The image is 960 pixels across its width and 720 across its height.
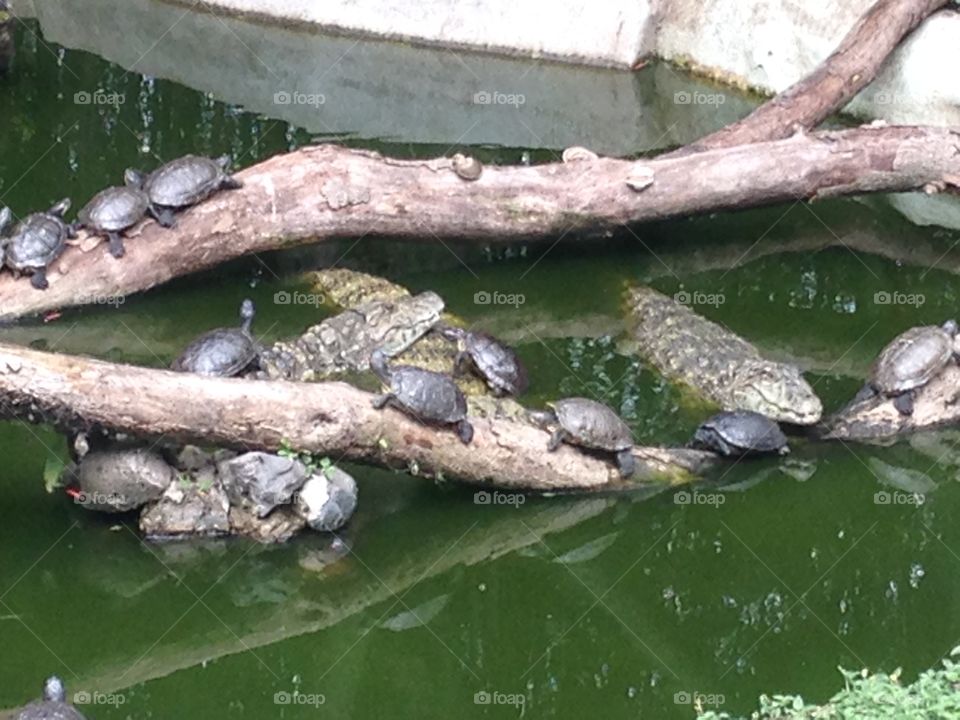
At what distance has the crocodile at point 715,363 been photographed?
25.5ft

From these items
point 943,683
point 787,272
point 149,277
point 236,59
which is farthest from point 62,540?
point 236,59

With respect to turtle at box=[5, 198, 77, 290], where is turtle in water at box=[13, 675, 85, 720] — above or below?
below

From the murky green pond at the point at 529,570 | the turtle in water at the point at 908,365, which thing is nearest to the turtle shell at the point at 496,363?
the murky green pond at the point at 529,570

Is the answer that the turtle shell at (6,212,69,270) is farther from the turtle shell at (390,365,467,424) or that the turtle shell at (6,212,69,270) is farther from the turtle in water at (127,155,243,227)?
the turtle shell at (390,365,467,424)

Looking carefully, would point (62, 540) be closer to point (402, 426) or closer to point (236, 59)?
point (402, 426)

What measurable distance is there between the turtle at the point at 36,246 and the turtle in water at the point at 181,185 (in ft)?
1.79

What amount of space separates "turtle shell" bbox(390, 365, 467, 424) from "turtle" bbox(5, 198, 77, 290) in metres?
2.46

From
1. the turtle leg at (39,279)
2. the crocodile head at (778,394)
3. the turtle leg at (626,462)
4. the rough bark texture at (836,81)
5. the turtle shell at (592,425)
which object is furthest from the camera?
the rough bark texture at (836,81)

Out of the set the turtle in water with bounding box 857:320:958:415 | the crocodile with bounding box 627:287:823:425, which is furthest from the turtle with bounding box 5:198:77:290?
the turtle in water with bounding box 857:320:958:415

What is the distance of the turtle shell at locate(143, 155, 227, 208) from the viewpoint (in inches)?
328

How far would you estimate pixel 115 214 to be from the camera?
8.24 meters

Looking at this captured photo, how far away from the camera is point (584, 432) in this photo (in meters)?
7.00

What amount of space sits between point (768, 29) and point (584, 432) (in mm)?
5837

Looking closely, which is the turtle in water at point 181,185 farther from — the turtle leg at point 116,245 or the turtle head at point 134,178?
the turtle leg at point 116,245
